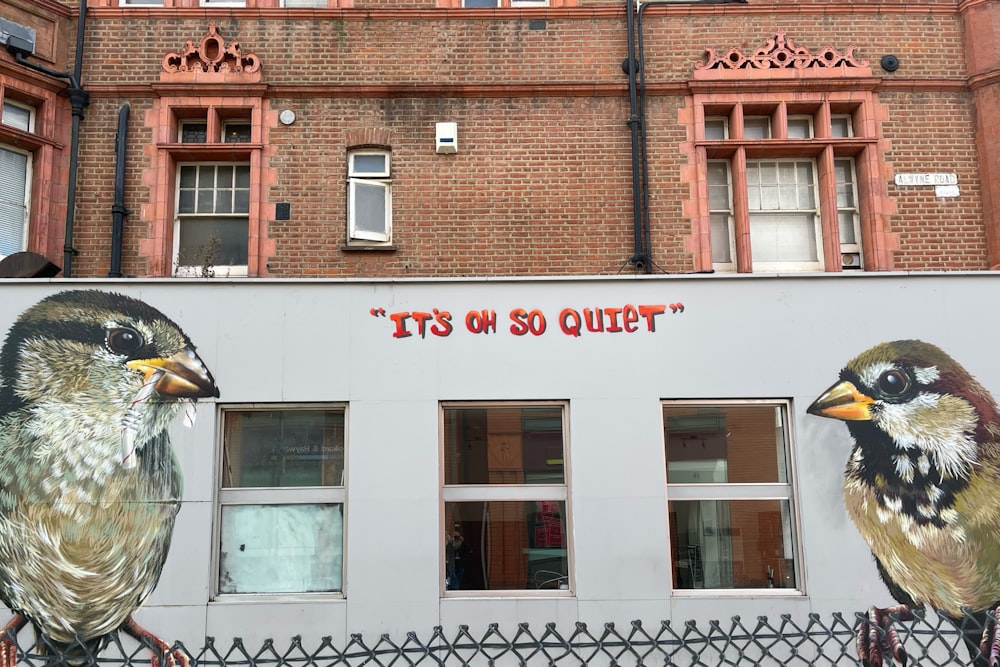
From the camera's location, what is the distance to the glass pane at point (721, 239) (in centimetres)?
1038

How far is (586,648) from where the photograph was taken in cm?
702

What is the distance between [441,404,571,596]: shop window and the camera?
736cm

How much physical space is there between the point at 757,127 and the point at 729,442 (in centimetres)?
482

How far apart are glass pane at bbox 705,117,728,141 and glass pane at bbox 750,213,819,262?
1086 millimetres

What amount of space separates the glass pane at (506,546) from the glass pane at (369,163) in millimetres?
4597

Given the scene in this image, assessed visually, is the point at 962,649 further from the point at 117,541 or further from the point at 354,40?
the point at 354,40

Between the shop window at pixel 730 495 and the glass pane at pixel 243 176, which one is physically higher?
the glass pane at pixel 243 176

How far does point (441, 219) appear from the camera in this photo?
10094mm

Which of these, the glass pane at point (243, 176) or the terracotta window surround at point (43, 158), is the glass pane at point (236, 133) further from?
the terracotta window surround at point (43, 158)

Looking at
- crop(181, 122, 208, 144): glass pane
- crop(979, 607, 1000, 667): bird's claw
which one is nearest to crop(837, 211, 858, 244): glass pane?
crop(979, 607, 1000, 667): bird's claw

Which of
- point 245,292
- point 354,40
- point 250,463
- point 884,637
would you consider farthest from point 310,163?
point 884,637

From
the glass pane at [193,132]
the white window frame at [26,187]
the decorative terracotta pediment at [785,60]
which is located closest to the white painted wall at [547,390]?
the white window frame at [26,187]

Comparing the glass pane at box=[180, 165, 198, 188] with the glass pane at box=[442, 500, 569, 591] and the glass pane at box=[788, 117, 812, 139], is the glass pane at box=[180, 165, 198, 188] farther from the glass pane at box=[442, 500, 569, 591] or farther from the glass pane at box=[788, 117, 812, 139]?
the glass pane at box=[788, 117, 812, 139]

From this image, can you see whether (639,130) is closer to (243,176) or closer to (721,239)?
(721,239)
